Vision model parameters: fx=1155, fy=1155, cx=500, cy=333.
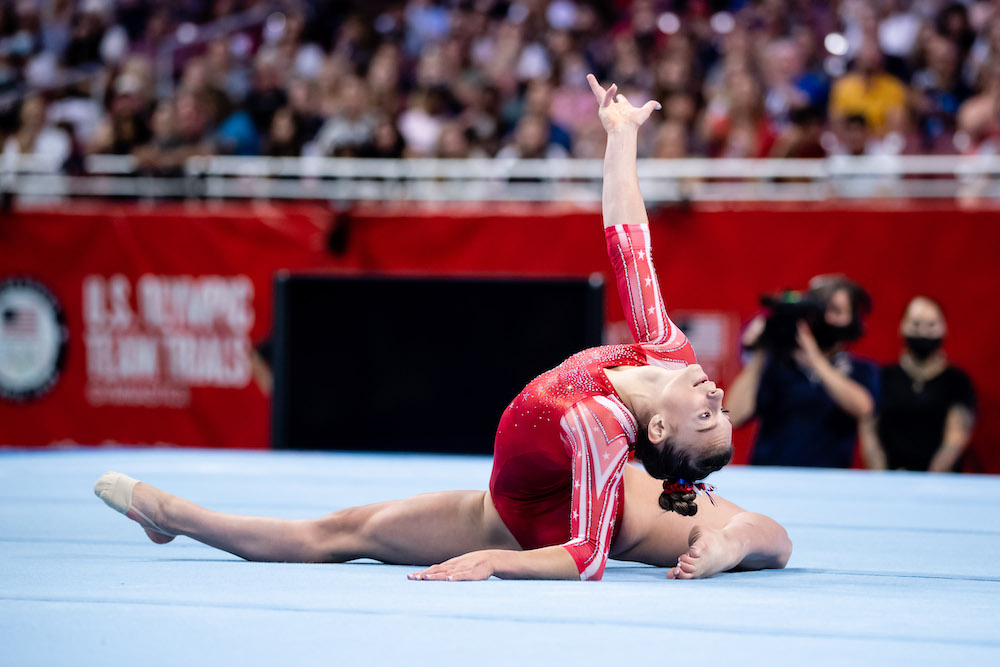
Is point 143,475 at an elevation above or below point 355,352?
below

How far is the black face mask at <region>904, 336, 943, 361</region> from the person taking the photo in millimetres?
5172

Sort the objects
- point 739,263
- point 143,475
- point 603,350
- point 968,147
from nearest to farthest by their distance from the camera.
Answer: point 603,350 → point 143,475 → point 739,263 → point 968,147

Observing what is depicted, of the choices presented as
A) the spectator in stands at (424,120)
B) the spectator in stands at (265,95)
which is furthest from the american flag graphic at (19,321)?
the spectator in stands at (424,120)

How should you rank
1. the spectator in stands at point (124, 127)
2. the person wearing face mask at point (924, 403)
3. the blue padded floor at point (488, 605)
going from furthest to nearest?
the spectator in stands at point (124, 127), the person wearing face mask at point (924, 403), the blue padded floor at point (488, 605)

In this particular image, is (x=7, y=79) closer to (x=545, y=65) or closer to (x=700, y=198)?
(x=545, y=65)

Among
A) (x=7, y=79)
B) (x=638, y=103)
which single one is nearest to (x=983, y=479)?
(x=638, y=103)

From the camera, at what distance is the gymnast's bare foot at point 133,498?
9.16ft

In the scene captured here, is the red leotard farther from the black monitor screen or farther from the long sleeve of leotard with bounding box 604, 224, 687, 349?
the black monitor screen

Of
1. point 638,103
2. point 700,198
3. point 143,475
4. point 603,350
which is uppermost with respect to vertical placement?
point 638,103

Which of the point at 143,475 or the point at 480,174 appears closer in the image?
the point at 143,475

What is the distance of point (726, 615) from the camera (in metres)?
2.19

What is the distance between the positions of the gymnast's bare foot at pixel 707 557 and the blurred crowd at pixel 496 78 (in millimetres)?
4220

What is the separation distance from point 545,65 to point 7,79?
432cm

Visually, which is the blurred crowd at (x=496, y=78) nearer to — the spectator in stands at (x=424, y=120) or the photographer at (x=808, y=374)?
the spectator in stands at (x=424, y=120)
